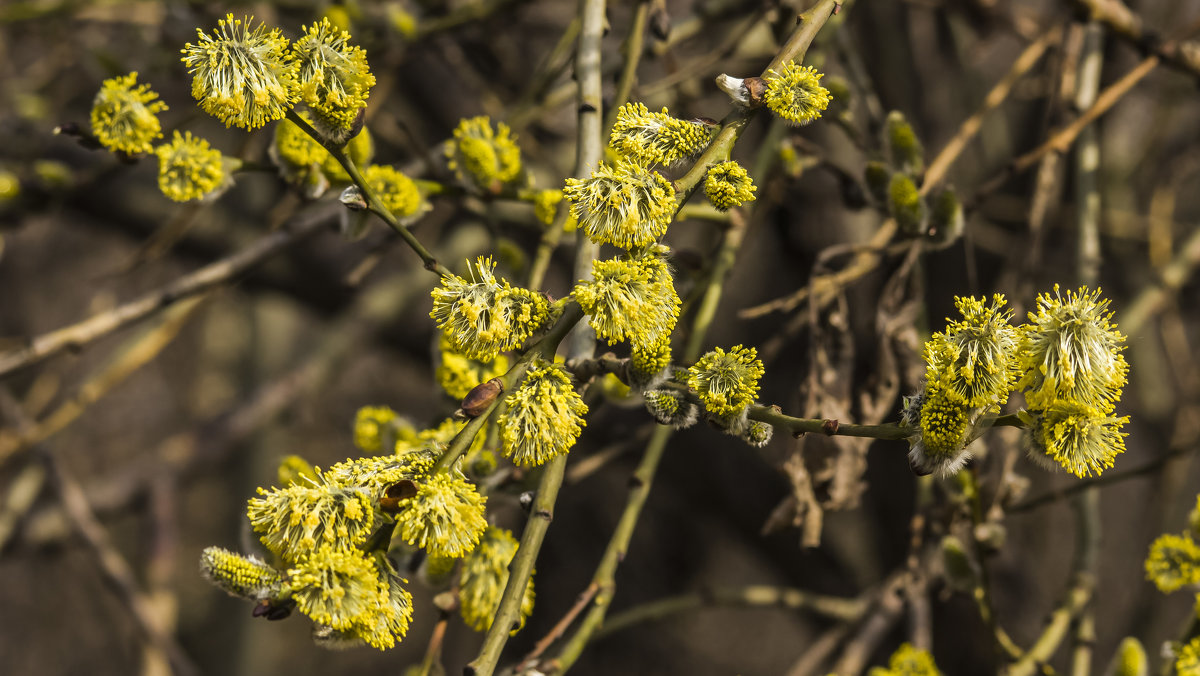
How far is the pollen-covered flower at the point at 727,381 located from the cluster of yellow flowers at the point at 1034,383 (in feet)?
0.43

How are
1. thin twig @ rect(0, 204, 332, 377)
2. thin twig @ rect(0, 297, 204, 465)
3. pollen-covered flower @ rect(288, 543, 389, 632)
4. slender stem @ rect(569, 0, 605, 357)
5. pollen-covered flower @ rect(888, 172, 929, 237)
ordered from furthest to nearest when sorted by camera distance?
thin twig @ rect(0, 297, 204, 465), thin twig @ rect(0, 204, 332, 377), pollen-covered flower @ rect(888, 172, 929, 237), slender stem @ rect(569, 0, 605, 357), pollen-covered flower @ rect(288, 543, 389, 632)

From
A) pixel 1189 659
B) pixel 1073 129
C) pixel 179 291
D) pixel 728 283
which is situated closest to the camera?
pixel 1189 659

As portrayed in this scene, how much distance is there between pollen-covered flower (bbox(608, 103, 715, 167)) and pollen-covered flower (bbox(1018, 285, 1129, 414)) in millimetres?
288

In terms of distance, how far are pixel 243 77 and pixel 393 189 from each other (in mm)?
255

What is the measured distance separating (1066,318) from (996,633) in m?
0.49

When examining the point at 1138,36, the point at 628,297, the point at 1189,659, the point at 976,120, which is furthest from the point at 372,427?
the point at 1138,36

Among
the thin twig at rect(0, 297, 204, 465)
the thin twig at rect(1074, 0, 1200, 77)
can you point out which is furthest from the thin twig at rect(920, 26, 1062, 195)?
the thin twig at rect(0, 297, 204, 465)

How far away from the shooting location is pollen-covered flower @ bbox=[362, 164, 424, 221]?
0.90 metres

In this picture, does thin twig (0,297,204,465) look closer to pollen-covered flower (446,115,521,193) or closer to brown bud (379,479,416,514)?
pollen-covered flower (446,115,521,193)

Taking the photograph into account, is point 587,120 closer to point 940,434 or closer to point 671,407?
point 671,407

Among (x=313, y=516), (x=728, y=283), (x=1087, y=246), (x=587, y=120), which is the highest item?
(x=728, y=283)

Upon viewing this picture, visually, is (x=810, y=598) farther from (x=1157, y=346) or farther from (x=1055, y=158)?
(x=1157, y=346)

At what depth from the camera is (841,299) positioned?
116 centimetres

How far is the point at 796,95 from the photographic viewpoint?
69 cm
